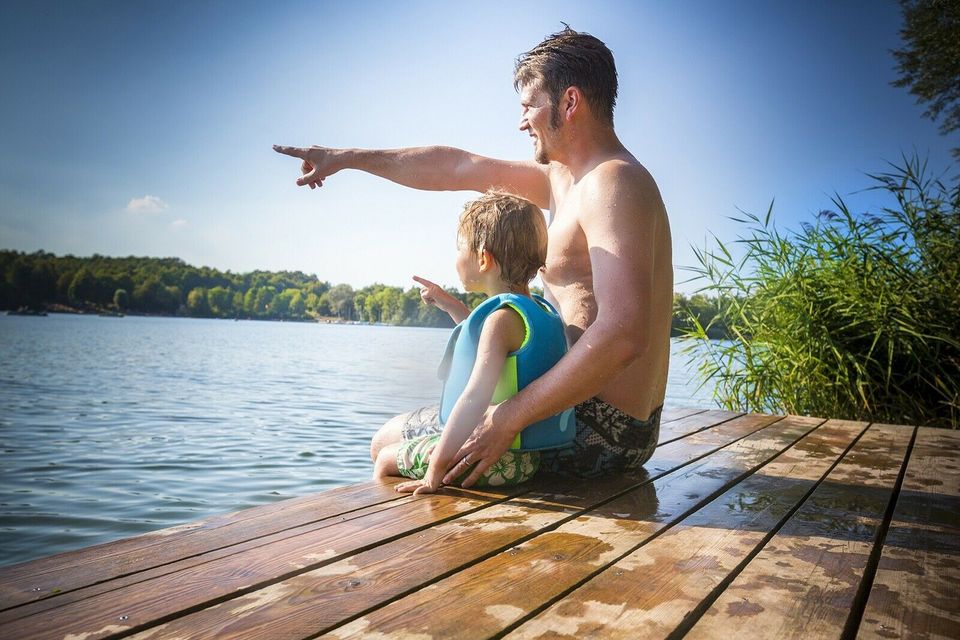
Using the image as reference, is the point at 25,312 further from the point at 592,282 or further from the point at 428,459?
the point at 592,282

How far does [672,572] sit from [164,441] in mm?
7102

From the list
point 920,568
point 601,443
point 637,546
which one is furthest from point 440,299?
point 920,568

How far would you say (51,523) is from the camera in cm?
415

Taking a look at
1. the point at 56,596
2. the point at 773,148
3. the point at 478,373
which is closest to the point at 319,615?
the point at 56,596

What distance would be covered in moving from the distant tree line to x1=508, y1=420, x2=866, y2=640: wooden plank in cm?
4762

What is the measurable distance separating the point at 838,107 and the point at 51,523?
53.2ft

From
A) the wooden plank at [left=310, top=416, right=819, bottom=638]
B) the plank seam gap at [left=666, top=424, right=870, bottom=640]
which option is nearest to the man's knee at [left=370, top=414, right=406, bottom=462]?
the wooden plank at [left=310, top=416, right=819, bottom=638]

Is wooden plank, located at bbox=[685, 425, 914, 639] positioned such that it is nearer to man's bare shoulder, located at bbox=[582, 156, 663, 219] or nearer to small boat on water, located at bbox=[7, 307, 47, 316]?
man's bare shoulder, located at bbox=[582, 156, 663, 219]

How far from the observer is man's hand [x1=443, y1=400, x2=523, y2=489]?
5.33ft

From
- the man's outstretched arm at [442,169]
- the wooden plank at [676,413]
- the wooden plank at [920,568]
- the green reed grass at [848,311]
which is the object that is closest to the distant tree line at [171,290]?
the green reed grass at [848,311]

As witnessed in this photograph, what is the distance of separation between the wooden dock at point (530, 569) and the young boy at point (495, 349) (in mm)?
128

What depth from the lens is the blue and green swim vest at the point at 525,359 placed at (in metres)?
1.68

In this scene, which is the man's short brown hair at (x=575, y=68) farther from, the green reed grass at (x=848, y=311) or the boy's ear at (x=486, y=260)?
the green reed grass at (x=848, y=311)

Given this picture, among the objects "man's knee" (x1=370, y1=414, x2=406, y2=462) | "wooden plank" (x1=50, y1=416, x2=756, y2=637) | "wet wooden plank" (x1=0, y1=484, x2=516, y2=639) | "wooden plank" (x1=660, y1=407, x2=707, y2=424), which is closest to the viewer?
"wet wooden plank" (x1=0, y1=484, x2=516, y2=639)
